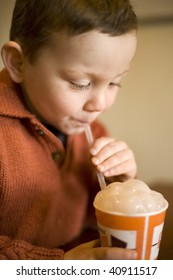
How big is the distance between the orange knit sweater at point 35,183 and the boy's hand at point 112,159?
104 mm

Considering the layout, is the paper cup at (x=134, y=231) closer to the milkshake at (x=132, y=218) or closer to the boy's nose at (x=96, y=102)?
the milkshake at (x=132, y=218)

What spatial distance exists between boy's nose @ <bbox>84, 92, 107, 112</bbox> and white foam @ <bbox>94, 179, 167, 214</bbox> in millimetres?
146

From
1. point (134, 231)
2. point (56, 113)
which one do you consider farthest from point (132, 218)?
point (56, 113)

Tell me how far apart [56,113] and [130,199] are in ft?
0.77

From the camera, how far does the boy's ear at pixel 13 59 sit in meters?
0.54

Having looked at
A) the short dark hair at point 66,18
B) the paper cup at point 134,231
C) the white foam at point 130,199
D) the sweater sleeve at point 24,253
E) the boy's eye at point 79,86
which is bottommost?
the sweater sleeve at point 24,253

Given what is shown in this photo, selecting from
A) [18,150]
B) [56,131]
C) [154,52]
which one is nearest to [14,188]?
[18,150]

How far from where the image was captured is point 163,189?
1.77 feet

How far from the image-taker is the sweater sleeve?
0.45 metres

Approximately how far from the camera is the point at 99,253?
397mm

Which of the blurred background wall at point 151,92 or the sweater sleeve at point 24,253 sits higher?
the blurred background wall at point 151,92

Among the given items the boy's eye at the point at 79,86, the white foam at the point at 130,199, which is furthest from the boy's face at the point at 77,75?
the white foam at the point at 130,199

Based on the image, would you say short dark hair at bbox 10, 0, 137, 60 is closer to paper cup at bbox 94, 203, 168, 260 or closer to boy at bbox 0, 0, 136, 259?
boy at bbox 0, 0, 136, 259
